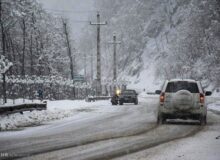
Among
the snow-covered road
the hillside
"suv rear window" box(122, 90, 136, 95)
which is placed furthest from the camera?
the hillside

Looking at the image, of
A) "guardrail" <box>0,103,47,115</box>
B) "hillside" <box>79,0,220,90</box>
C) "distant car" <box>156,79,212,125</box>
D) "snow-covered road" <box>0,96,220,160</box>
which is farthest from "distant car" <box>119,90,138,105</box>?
"hillside" <box>79,0,220,90</box>

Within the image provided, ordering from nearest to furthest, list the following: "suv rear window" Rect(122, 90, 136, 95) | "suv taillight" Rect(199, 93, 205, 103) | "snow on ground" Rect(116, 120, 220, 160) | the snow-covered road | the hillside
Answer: "snow on ground" Rect(116, 120, 220, 160) < the snow-covered road < "suv taillight" Rect(199, 93, 205, 103) < "suv rear window" Rect(122, 90, 136, 95) < the hillside

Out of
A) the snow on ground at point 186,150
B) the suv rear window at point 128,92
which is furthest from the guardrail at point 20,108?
the suv rear window at point 128,92

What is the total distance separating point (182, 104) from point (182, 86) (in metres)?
0.93

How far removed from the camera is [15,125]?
72.5ft

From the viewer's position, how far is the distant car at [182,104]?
22281 mm

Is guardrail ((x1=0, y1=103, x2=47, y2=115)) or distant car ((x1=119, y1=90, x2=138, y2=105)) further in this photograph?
distant car ((x1=119, y1=90, x2=138, y2=105))

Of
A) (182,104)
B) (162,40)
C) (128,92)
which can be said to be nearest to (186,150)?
(182,104)

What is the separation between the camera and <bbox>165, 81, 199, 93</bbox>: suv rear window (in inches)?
894

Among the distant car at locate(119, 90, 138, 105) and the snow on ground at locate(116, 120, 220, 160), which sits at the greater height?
the distant car at locate(119, 90, 138, 105)

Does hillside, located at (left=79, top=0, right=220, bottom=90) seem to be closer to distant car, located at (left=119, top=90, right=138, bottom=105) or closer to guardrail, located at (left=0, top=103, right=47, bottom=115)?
distant car, located at (left=119, top=90, right=138, bottom=105)

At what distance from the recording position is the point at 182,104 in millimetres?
22281

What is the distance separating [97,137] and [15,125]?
271 inches

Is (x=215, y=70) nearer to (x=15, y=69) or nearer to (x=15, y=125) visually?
(x=15, y=69)
